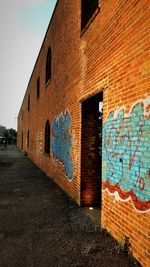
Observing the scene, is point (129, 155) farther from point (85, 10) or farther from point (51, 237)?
point (85, 10)

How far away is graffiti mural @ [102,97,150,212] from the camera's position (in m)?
2.99

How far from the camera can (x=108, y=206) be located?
13.3 feet

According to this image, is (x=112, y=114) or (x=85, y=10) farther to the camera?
(x=85, y=10)

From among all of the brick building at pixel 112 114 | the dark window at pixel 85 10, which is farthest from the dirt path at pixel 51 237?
the dark window at pixel 85 10

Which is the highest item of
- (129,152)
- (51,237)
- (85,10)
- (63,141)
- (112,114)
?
(85,10)

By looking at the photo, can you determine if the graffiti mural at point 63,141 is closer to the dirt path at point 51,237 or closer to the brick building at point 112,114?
the brick building at point 112,114

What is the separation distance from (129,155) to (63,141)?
448 cm

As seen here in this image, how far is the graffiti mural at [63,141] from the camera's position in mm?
6871

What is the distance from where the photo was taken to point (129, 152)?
3.39 meters

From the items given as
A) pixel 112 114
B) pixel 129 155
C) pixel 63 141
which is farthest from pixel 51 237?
pixel 63 141

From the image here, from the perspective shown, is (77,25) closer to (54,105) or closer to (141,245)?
(54,105)

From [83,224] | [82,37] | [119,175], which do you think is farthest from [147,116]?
[82,37]

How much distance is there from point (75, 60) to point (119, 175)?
3.84 metres

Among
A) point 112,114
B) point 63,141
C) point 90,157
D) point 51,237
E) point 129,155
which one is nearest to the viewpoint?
point 129,155
